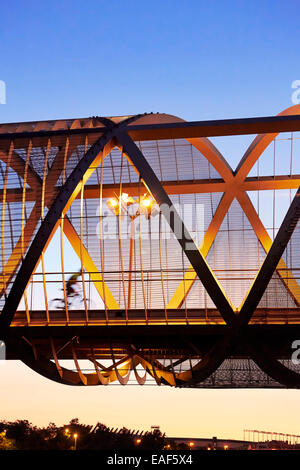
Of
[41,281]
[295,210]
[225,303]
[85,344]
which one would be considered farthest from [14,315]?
[295,210]

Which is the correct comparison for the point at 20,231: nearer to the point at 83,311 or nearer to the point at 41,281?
the point at 41,281

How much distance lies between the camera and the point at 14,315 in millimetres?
23031

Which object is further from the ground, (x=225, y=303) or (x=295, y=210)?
(x=295, y=210)

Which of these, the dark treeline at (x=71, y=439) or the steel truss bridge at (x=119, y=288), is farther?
the dark treeline at (x=71, y=439)

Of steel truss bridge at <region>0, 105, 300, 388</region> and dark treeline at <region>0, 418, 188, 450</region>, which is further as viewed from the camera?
dark treeline at <region>0, 418, 188, 450</region>

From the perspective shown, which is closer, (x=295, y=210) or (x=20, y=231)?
(x=295, y=210)

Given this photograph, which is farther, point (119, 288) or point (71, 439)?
point (71, 439)

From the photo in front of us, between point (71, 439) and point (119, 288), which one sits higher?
point (119, 288)

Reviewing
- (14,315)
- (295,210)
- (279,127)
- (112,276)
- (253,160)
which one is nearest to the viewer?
(295,210)

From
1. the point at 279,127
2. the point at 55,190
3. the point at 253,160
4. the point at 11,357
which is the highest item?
the point at 253,160

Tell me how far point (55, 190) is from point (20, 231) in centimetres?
218
